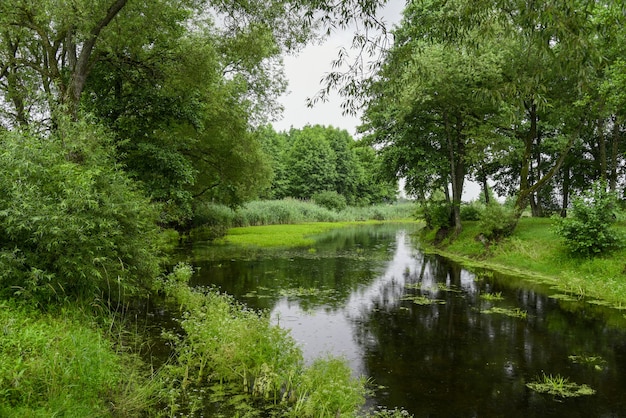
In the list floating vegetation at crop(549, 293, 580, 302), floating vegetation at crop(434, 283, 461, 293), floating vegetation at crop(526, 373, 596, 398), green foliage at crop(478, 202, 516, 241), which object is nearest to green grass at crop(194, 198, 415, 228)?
green foliage at crop(478, 202, 516, 241)

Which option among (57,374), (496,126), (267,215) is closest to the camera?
(57,374)

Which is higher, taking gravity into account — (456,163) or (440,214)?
(456,163)

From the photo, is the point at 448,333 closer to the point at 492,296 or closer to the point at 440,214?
the point at 492,296

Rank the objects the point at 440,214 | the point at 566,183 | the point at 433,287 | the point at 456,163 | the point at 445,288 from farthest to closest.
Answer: the point at 566,183 → the point at 440,214 → the point at 456,163 → the point at 433,287 → the point at 445,288

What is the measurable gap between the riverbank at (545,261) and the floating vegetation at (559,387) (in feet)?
26.7

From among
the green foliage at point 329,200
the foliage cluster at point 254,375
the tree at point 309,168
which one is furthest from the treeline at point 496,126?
the tree at point 309,168

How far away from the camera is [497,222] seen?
23.7 meters

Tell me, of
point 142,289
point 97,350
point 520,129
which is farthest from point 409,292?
point 520,129

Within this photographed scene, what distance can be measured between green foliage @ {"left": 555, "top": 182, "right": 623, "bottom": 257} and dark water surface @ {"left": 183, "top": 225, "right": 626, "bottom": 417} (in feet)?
9.49

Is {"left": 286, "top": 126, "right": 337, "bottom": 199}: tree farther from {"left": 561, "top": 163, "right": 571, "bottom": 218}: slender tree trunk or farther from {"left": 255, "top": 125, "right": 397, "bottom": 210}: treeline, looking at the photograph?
{"left": 561, "top": 163, "right": 571, "bottom": 218}: slender tree trunk

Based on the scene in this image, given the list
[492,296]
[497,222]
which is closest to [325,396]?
[492,296]

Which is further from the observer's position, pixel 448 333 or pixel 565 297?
pixel 565 297

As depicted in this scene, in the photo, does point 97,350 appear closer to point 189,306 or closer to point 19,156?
point 19,156

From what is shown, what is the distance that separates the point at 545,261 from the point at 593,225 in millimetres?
2998
